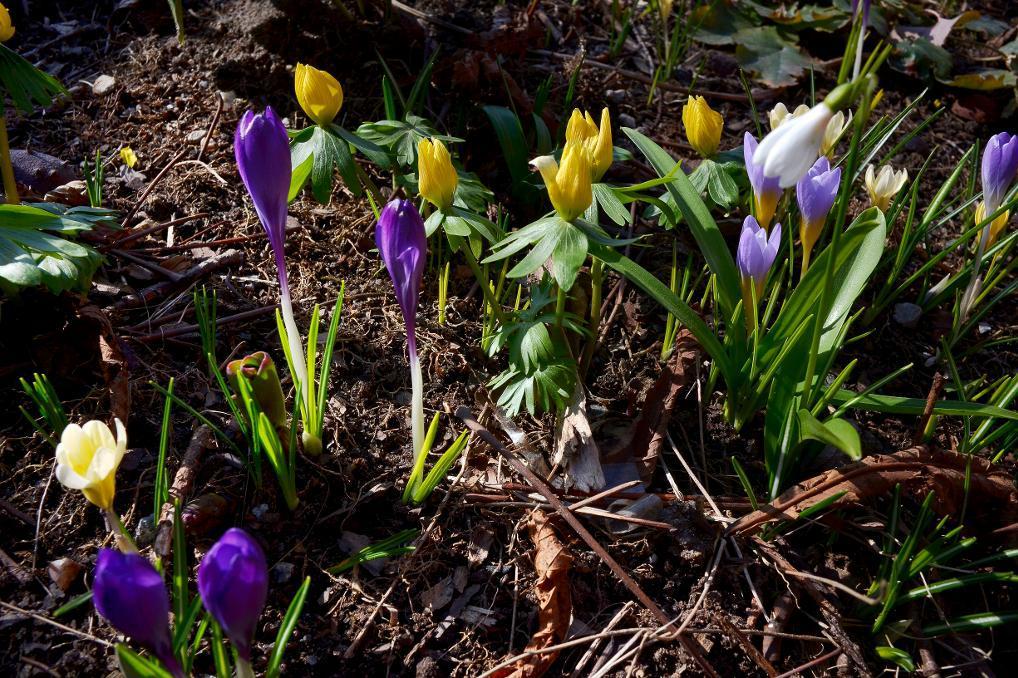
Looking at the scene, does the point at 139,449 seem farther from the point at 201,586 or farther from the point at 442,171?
the point at 442,171

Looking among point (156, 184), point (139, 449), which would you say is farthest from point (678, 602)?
point (156, 184)

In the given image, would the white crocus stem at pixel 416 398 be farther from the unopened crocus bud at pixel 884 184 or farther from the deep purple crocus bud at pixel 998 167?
the deep purple crocus bud at pixel 998 167

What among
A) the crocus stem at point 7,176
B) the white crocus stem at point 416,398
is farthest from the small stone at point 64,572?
the crocus stem at point 7,176

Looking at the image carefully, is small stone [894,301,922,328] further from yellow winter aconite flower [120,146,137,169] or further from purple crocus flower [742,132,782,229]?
yellow winter aconite flower [120,146,137,169]

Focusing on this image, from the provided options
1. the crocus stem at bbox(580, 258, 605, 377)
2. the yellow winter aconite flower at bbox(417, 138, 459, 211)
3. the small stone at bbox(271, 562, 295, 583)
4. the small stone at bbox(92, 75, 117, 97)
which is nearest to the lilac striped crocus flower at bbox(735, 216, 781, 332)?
the crocus stem at bbox(580, 258, 605, 377)

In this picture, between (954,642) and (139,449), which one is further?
(139,449)
